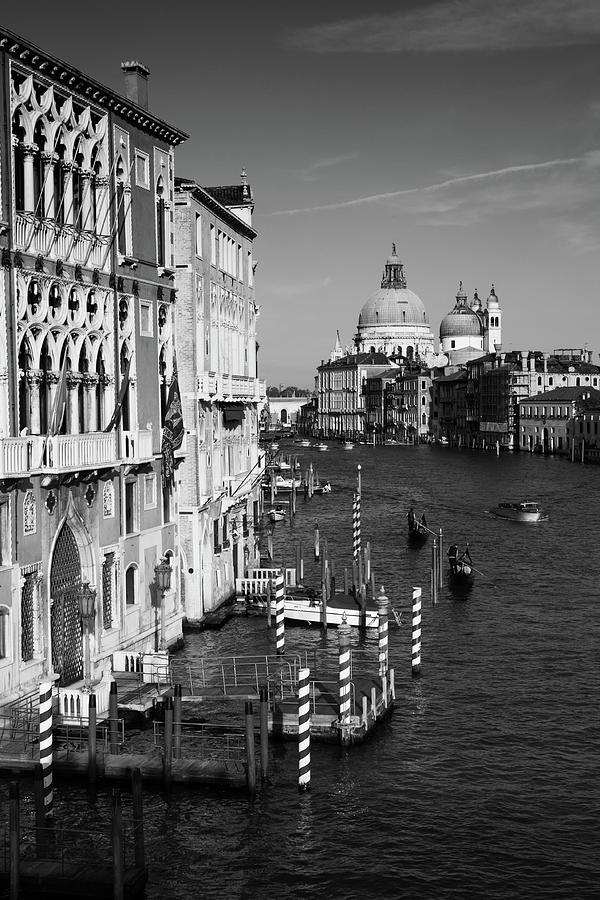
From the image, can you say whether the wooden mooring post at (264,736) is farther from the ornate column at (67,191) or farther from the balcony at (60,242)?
the ornate column at (67,191)

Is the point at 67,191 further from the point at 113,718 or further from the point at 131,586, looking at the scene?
the point at 113,718

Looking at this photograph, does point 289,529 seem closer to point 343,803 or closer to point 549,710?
point 549,710

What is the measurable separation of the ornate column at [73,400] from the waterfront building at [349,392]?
→ 162m

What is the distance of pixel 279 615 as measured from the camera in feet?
87.0

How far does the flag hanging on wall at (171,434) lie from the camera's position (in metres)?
24.5

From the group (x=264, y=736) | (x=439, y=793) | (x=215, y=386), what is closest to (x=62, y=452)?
(x=264, y=736)

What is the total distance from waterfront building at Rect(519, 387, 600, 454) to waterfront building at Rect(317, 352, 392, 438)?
54.9 metres

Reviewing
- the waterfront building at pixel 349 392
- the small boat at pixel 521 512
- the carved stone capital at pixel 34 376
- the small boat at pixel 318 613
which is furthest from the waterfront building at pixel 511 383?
the carved stone capital at pixel 34 376

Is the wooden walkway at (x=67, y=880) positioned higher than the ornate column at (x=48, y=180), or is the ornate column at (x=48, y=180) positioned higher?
the ornate column at (x=48, y=180)

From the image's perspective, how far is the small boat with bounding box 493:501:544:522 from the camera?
55.6m

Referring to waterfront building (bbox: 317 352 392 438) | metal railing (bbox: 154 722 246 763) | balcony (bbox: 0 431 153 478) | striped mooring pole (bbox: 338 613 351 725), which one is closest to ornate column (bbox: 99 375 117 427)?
balcony (bbox: 0 431 153 478)

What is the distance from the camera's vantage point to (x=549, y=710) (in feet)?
74.9

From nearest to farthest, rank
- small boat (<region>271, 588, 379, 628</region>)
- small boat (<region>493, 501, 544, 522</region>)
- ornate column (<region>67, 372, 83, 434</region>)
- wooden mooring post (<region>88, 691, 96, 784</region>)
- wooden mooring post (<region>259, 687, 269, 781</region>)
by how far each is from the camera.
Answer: wooden mooring post (<region>88, 691, 96, 784</region>) → wooden mooring post (<region>259, 687, 269, 781</region>) → ornate column (<region>67, 372, 83, 434</region>) → small boat (<region>271, 588, 379, 628</region>) → small boat (<region>493, 501, 544, 522</region>)

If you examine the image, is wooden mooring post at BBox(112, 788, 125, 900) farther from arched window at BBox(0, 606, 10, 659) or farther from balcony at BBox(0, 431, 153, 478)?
balcony at BBox(0, 431, 153, 478)
